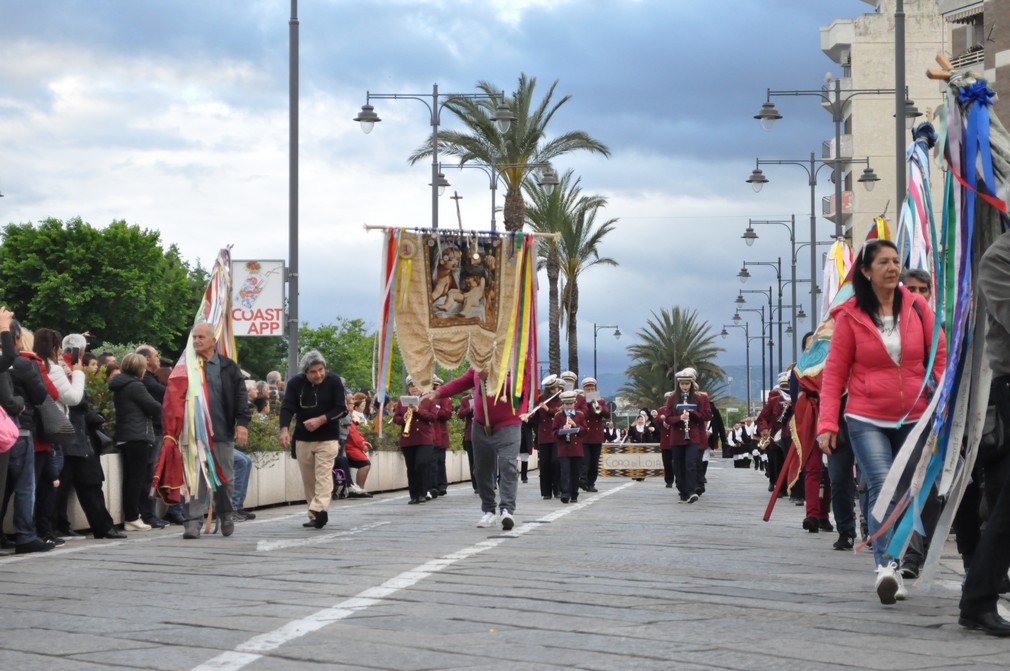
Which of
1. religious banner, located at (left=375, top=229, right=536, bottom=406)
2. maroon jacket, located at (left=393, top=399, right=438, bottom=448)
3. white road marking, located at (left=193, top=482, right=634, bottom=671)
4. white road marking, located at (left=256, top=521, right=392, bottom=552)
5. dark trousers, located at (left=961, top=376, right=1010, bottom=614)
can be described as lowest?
white road marking, located at (left=256, top=521, right=392, bottom=552)

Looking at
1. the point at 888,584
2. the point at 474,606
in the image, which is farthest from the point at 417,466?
the point at 888,584

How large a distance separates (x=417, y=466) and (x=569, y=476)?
7.08 ft

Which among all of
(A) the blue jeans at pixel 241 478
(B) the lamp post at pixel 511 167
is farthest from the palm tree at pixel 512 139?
(A) the blue jeans at pixel 241 478

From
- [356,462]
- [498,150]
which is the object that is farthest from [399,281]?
[498,150]

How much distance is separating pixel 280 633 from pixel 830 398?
3529 millimetres

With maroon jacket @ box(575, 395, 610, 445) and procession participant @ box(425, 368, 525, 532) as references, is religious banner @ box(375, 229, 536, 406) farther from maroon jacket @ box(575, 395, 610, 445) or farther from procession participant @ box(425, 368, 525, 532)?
maroon jacket @ box(575, 395, 610, 445)

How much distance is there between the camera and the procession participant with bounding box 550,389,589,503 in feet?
77.3

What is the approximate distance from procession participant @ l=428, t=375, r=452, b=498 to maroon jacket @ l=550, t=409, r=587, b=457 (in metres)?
1.58

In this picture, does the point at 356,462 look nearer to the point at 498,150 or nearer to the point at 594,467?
the point at 594,467

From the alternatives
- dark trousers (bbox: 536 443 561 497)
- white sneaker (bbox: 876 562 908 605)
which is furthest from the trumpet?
white sneaker (bbox: 876 562 908 605)

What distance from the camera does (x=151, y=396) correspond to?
1677cm

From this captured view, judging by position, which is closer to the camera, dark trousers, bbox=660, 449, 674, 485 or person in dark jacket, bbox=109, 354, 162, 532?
person in dark jacket, bbox=109, 354, 162, 532

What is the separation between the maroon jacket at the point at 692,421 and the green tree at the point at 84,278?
60416 mm

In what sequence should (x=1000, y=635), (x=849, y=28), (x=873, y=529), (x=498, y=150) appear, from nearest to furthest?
(x=1000, y=635) < (x=873, y=529) < (x=498, y=150) < (x=849, y=28)
